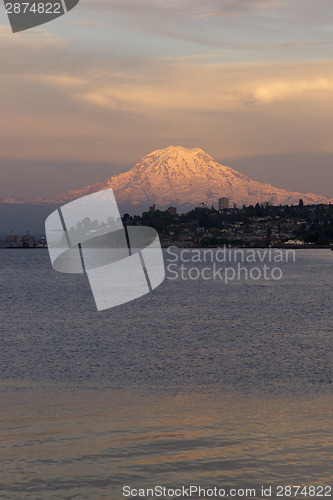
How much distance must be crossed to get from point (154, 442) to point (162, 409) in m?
4.71

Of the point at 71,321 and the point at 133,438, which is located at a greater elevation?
the point at 133,438

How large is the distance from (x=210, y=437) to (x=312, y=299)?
2820 inches

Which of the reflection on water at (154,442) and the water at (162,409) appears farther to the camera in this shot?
the water at (162,409)

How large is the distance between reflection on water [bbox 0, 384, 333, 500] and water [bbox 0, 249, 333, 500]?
37 mm

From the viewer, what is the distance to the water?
57.5 feet

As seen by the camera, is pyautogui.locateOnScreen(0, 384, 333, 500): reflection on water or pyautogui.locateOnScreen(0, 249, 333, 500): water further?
pyautogui.locateOnScreen(0, 249, 333, 500): water

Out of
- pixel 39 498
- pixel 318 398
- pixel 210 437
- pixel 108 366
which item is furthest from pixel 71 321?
pixel 39 498

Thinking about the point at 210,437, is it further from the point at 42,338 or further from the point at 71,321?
the point at 71,321

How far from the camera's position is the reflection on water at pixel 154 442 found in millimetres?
17156

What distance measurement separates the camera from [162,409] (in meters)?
25.0

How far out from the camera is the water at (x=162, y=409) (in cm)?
1753

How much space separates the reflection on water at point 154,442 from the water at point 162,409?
0.04 m

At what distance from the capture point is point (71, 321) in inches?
2462

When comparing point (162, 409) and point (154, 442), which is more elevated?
point (154, 442)
